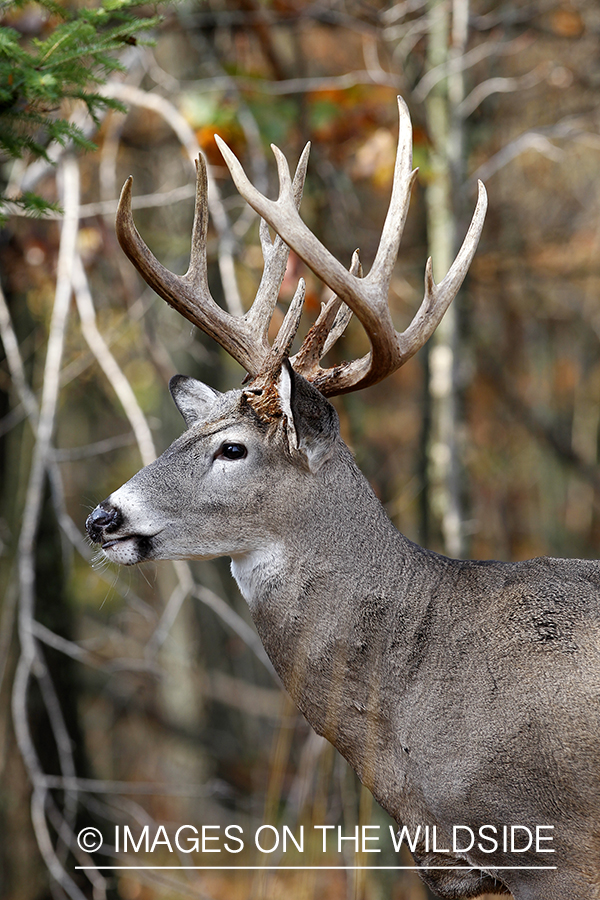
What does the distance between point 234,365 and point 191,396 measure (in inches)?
347

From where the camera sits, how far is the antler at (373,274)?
311 cm

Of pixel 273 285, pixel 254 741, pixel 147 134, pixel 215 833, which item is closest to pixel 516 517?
pixel 254 741

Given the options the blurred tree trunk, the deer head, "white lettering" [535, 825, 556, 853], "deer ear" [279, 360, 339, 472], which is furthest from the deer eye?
the blurred tree trunk

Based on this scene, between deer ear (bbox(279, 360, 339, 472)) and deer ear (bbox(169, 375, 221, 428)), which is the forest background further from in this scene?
deer ear (bbox(279, 360, 339, 472))

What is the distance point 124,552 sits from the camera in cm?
330

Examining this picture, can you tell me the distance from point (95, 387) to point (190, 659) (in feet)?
10.4

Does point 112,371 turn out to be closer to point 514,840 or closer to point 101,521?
point 101,521

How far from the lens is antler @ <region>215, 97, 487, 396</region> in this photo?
3.11 metres

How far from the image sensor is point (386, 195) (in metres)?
11.1

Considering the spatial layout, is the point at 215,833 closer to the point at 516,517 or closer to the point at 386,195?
the point at 516,517

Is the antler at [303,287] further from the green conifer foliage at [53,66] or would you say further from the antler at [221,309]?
the green conifer foliage at [53,66]

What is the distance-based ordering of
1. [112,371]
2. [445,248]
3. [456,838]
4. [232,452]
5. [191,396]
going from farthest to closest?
[445,248], [112,371], [191,396], [232,452], [456,838]

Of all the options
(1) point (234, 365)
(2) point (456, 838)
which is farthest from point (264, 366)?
(1) point (234, 365)

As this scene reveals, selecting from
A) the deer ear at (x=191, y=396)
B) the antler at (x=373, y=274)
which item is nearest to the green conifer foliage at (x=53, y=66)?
the antler at (x=373, y=274)
